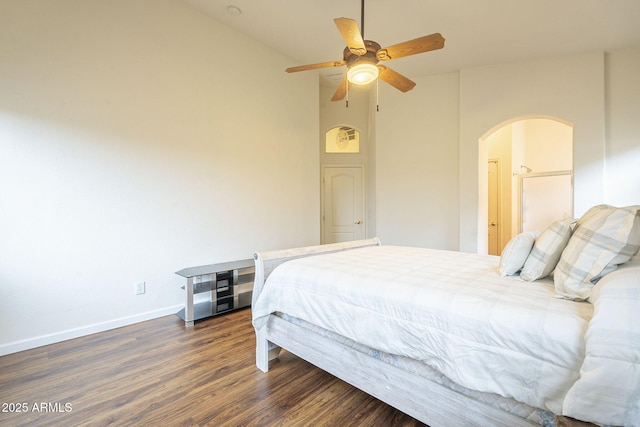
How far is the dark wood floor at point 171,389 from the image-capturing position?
60.6 inches

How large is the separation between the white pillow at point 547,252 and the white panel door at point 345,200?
164 inches

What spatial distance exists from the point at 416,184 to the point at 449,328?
3824 mm

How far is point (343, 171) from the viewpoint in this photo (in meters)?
5.68

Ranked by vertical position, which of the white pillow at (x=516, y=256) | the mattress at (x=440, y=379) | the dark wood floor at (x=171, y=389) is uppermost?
the white pillow at (x=516, y=256)

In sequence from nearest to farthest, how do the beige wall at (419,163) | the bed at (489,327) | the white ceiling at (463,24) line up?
the bed at (489,327) < the white ceiling at (463,24) < the beige wall at (419,163)

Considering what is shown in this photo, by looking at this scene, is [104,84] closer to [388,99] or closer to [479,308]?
[479,308]

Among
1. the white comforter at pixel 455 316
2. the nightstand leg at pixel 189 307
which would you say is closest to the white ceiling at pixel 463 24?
the white comforter at pixel 455 316

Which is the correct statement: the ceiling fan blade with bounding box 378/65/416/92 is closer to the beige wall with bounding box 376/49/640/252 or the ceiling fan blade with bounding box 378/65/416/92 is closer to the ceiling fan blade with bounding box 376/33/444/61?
the ceiling fan blade with bounding box 376/33/444/61

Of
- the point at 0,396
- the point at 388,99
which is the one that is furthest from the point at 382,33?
the point at 0,396

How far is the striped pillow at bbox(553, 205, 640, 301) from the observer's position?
1102 millimetres

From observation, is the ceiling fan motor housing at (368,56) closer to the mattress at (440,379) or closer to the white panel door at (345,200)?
the mattress at (440,379)

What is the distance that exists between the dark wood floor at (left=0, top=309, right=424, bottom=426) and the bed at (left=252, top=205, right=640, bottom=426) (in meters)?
0.23

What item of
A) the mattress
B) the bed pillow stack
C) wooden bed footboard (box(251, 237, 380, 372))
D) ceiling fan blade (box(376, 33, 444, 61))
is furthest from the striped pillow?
wooden bed footboard (box(251, 237, 380, 372))

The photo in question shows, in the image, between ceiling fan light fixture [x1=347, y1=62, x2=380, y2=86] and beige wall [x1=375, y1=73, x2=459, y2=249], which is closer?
ceiling fan light fixture [x1=347, y1=62, x2=380, y2=86]
